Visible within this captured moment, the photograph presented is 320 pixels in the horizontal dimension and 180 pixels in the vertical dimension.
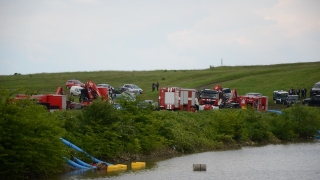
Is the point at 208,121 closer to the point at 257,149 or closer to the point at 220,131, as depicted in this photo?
the point at 220,131

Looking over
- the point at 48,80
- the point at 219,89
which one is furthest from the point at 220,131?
the point at 48,80

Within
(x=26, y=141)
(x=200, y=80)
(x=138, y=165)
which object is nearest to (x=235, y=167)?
(x=138, y=165)

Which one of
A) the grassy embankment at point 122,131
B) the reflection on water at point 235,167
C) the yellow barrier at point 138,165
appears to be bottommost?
the reflection on water at point 235,167

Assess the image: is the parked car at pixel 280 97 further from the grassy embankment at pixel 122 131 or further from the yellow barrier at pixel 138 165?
the yellow barrier at pixel 138 165

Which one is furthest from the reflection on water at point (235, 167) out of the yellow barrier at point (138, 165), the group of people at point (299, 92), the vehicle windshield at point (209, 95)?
the group of people at point (299, 92)

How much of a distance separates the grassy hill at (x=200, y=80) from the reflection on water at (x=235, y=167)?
44523mm

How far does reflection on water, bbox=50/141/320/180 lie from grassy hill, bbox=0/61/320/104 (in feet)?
146

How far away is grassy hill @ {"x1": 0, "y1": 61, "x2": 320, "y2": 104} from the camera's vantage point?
Answer: 99.6m

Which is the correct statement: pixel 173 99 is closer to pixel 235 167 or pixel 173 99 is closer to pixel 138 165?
pixel 235 167

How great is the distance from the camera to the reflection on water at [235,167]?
3234 centimetres

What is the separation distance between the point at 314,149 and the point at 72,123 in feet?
68.2

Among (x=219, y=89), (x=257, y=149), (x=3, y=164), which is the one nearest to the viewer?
(x=3, y=164)

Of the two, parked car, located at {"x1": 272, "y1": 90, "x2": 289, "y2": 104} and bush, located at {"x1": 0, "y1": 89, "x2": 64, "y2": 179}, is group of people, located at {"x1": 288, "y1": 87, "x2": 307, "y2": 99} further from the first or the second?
bush, located at {"x1": 0, "y1": 89, "x2": 64, "y2": 179}

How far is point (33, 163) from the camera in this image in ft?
93.5
